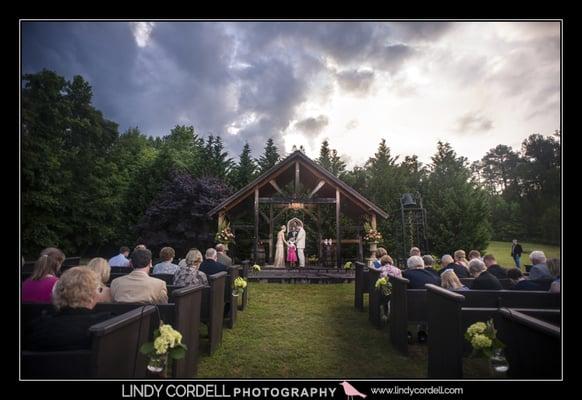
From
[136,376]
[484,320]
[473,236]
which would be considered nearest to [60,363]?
[136,376]

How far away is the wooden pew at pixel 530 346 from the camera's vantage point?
8.70 ft

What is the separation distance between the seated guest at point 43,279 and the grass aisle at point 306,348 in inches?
85.4

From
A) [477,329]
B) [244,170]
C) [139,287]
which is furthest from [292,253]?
[244,170]

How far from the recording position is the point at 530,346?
2.88 meters

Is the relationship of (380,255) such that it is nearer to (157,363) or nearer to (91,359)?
(157,363)

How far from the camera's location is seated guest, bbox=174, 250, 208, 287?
532 centimetres

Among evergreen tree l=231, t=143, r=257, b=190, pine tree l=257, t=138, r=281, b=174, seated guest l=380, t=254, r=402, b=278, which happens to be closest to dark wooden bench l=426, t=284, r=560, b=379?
seated guest l=380, t=254, r=402, b=278

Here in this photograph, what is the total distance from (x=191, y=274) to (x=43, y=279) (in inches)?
82.4

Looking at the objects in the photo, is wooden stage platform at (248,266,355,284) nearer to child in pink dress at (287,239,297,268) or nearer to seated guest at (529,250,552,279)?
child in pink dress at (287,239,297,268)

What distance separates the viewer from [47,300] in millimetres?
3645

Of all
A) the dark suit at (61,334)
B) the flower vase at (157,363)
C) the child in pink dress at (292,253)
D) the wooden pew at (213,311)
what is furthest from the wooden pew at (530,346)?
the child in pink dress at (292,253)
